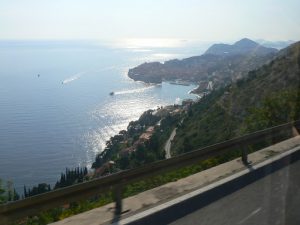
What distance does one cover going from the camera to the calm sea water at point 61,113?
226ft

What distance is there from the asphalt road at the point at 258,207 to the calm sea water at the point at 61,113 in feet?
166

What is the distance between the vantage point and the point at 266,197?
6227 millimetres

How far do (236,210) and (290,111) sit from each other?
9766mm

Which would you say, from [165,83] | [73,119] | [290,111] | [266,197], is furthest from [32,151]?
[165,83]

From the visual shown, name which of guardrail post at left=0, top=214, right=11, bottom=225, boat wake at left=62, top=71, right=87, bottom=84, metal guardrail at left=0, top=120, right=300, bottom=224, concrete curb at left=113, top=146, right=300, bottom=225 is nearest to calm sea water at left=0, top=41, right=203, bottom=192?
boat wake at left=62, top=71, right=87, bottom=84

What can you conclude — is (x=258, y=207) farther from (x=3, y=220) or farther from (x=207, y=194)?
(x=3, y=220)

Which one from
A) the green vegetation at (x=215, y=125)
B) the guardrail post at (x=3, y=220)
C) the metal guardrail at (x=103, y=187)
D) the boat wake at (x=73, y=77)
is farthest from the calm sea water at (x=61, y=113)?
the guardrail post at (x=3, y=220)

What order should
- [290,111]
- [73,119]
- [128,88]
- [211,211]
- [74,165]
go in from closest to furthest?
[211,211]
[290,111]
[74,165]
[73,119]
[128,88]

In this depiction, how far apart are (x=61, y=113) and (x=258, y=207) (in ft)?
344

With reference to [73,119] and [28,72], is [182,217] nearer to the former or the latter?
[73,119]

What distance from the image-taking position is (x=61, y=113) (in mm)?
108250

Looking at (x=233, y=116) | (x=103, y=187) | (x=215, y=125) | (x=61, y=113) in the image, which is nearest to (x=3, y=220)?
(x=103, y=187)

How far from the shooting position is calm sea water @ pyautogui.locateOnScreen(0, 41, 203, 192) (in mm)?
68875

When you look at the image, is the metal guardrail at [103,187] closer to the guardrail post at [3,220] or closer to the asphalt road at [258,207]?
the guardrail post at [3,220]
